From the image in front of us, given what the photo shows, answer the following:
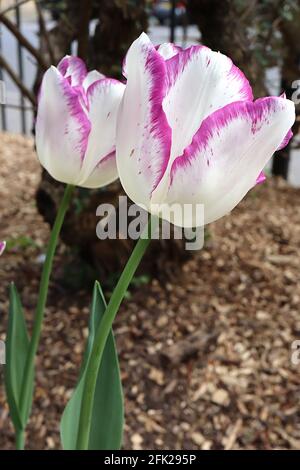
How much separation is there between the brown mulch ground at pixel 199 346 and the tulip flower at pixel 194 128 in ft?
3.87

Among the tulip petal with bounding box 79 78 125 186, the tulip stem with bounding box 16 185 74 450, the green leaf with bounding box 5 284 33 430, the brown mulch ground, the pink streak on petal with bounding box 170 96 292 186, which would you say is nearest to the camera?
the pink streak on petal with bounding box 170 96 292 186

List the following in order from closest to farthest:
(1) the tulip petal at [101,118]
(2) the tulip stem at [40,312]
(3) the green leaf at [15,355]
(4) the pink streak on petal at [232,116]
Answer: (4) the pink streak on petal at [232,116] < (1) the tulip petal at [101,118] < (2) the tulip stem at [40,312] < (3) the green leaf at [15,355]

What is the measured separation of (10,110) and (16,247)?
132 inches

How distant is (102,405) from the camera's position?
2.86ft

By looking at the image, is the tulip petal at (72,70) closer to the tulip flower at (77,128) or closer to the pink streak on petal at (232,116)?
the tulip flower at (77,128)

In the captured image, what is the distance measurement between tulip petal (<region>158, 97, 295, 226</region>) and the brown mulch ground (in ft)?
3.87

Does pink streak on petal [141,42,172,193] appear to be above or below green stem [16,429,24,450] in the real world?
above

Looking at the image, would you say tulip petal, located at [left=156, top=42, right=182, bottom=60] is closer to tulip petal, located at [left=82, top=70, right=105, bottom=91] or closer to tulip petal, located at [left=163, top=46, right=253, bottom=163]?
tulip petal, located at [left=163, top=46, right=253, bottom=163]

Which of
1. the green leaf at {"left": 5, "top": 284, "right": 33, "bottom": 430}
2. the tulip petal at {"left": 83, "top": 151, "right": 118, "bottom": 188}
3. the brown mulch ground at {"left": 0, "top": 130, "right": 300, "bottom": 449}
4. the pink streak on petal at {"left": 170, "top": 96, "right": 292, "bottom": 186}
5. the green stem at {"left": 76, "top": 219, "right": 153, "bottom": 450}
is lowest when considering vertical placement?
A: the brown mulch ground at {"left": 0, "top": 130, "right": 300, "bottom": 449}

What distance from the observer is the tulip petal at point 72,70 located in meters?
0.73

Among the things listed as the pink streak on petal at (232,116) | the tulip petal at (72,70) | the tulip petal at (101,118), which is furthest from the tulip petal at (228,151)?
the tulip petal at (72,70)

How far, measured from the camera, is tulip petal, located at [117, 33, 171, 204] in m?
0.51

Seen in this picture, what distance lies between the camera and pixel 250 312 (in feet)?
6.63

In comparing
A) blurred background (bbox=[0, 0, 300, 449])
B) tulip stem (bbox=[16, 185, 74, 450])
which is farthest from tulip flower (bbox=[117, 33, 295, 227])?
blurred background (bbox=[0, 0, 300, 449])
